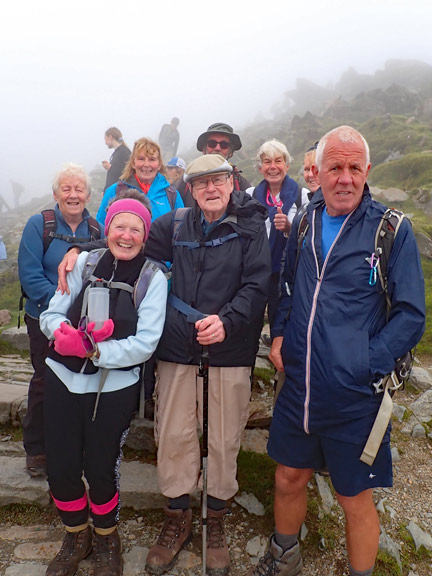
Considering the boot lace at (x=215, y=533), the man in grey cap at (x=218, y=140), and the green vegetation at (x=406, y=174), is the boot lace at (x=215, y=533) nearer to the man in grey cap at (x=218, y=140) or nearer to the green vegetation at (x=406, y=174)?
the man in grey cap at (x=218, y=140)

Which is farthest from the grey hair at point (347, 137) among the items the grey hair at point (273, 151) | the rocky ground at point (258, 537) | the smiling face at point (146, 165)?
the rocky ground at point (258, 537)

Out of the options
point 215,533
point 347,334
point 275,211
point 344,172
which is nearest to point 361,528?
point 215,533

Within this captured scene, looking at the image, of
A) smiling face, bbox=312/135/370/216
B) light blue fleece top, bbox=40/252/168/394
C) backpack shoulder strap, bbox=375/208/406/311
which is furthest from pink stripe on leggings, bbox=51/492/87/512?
smiling face, bbox=312/135/370/216

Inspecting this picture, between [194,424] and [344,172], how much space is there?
2780 millimetres

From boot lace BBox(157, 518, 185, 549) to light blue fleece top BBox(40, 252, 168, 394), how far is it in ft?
5.56

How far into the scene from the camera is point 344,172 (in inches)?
123

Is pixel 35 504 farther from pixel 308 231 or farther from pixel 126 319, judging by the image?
pixel 308 231

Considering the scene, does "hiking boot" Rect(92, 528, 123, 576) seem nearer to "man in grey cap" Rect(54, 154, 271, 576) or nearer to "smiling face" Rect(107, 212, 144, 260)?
"man in grey cap" Rect(54, 154, 271, 576)

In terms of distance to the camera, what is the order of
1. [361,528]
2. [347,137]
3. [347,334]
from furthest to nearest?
1. [361,528]
2. [347,137]
3. [347,334]

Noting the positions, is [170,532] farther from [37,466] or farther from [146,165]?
[146,165]

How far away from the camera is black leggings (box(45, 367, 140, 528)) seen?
3.39 metres

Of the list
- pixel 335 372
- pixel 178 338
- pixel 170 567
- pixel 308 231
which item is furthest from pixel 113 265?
pixel 170 567

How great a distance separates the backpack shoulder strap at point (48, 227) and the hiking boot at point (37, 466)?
2.60m

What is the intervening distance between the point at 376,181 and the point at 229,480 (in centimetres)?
2752
